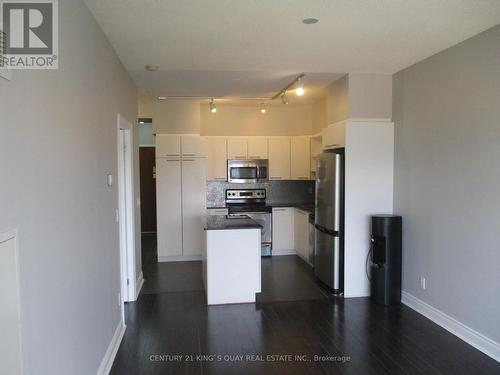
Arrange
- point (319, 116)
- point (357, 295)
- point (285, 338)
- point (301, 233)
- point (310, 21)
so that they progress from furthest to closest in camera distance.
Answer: point (319, 116) < point (301, 233) < point (357, 295) < point (285, 338) < point (310, 21)

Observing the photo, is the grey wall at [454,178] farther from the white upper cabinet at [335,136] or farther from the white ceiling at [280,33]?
the white upper cabinet at [335,136]

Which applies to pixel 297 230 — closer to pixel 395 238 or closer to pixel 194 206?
pixel 194 206

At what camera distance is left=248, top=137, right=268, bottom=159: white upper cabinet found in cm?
682

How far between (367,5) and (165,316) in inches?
136

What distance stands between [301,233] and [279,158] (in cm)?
145

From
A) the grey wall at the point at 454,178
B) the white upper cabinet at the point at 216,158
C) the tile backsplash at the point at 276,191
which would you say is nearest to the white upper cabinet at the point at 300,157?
the tile backsplash at the point at 276,191

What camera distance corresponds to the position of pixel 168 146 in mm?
6305

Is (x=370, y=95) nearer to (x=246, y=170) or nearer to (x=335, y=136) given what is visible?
(x=335, y=136)

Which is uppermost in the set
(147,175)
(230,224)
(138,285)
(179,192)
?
(147,175)

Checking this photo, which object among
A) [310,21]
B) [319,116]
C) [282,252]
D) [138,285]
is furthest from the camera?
[282,252]

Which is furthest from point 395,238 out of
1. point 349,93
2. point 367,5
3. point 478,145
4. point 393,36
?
point 367,5

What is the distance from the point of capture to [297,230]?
6621mm

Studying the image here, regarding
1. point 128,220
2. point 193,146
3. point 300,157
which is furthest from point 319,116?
point 128,220

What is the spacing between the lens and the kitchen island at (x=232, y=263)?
4.31m
